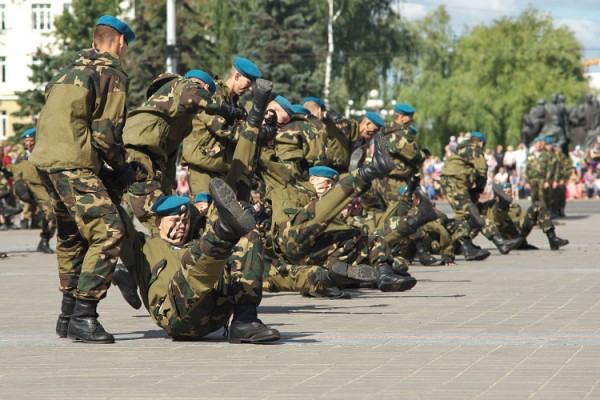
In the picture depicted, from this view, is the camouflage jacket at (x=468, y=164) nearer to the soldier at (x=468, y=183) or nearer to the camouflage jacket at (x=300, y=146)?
the soldier at (x=468, y=183)

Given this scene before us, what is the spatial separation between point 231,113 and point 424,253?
6.87 meters

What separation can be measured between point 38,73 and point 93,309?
5204 cm

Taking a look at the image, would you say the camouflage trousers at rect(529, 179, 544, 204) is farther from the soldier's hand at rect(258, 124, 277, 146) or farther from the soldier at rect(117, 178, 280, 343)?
the soldier at rect(117, 178, 280, 343)

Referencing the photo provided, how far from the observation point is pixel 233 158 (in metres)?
12.0

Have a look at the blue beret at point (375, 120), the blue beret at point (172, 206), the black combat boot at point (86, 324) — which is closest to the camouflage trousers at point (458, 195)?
the blue beret at point (375, 120)

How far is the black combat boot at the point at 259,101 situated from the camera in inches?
434

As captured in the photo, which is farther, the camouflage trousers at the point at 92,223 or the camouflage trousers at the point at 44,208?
the camouflage trousers at the point at 44,208

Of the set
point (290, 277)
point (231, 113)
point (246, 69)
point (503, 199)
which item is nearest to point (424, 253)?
point (503, 199)

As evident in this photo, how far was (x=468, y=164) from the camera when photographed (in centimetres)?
1977

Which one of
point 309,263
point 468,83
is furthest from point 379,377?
point 468,83

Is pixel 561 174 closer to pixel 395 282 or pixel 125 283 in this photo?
pixel 395 282

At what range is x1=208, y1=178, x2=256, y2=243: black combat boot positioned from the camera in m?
7.90

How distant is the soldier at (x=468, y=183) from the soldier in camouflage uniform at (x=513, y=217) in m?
0.27

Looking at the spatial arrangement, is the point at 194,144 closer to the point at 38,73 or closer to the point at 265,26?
the point at 265,26
